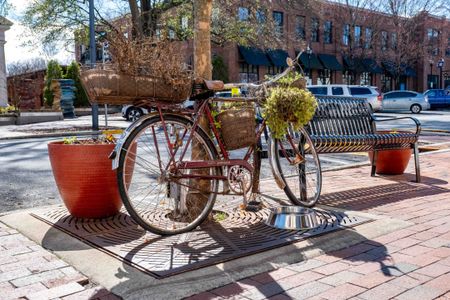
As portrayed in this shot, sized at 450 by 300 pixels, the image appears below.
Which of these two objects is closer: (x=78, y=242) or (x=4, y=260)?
(x=4, y=260)

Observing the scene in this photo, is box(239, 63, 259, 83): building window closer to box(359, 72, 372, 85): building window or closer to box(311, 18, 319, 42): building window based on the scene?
box(311, 18, 319, 42): building window

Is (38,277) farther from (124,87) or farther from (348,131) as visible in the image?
(348,131)

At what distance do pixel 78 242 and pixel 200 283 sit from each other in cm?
125

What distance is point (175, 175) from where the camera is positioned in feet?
13.0

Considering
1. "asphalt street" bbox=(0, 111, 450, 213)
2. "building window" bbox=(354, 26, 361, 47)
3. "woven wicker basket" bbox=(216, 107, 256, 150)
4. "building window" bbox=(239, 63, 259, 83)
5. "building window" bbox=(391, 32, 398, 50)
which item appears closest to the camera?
"woven wicker basket" bbox=(216, 107, 256, 150)

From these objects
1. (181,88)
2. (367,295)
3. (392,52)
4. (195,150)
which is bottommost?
(367,295)

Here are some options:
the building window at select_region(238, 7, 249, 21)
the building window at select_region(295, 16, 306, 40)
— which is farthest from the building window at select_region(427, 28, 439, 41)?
the building window at select_region(238, 7, 249, 21)

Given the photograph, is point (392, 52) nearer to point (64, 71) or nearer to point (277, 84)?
point (64, 71)

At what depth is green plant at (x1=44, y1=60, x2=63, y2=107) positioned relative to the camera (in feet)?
99.2

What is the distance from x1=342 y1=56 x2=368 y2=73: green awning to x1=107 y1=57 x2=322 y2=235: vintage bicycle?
38722 mm

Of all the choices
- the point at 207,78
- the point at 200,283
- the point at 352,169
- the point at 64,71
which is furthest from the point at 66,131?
the point at 64,71

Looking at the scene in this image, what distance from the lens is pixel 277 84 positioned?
4719 mm

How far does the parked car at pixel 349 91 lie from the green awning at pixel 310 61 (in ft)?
42.9

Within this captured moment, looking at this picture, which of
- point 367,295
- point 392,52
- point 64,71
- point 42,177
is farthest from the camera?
point 392,52
